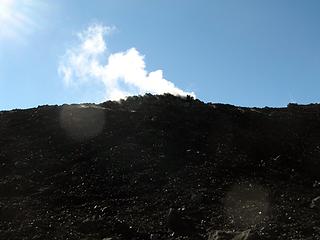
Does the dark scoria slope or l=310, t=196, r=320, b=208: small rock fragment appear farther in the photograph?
l=310, t=196, r=320, b=208: small rock fragment

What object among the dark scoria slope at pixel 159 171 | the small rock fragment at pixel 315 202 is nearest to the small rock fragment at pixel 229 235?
the dark scoria slope at pixel 159 171

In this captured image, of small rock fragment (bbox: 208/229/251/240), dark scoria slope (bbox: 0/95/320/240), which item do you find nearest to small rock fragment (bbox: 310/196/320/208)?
dark scoria slope (bbox: 0/95/320/240)

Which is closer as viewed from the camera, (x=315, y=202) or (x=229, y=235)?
(x=229, y=235)

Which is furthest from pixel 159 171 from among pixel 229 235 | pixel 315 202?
pixel 315 202

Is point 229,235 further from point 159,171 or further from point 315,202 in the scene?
point 159,171

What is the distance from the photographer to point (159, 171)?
728 inches

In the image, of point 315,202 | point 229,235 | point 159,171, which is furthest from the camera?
point 159,171

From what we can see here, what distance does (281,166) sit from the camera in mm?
19406

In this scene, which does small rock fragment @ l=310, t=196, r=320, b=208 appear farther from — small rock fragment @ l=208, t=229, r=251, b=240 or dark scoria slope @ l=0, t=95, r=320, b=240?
small rock fragment @ l=208, t=229, r=251, b=240

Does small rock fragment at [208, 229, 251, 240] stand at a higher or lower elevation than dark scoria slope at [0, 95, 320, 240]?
lower

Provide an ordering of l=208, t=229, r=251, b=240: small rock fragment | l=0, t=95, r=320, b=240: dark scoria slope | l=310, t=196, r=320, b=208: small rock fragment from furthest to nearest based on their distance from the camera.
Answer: l=310, t=196, r=320, b=208: small rock fragment < l=0, t=95, r=320, b=240: dark scoria slope < l=208, t=229, r=251, b=240: small rock fragment

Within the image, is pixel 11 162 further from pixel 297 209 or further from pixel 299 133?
pixel 299 133

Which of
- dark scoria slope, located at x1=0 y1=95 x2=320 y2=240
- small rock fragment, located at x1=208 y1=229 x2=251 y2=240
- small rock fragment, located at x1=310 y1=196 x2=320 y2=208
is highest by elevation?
dark scoria slope, located at x1=0 y1=95 x2=320 y2=240

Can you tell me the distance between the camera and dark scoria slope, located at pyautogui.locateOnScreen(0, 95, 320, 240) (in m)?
14.6
